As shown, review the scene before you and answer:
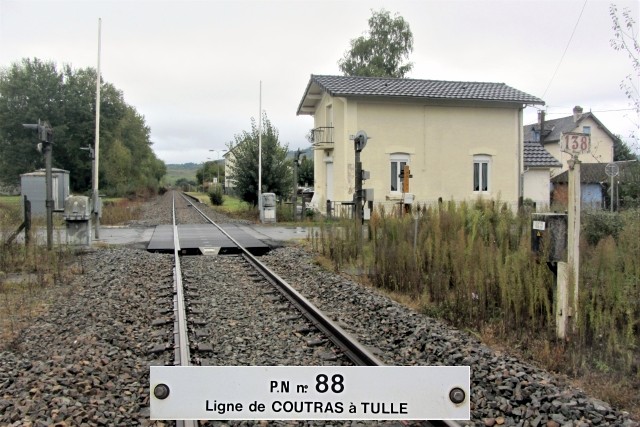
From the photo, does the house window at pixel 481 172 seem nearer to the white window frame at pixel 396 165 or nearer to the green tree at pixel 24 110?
the white window frame at pixel 396 165

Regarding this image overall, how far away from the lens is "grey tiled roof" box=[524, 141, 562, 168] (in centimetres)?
3181

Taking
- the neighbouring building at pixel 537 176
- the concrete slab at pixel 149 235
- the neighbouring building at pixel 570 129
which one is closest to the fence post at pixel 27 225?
the concrete slab at pixel 149 235

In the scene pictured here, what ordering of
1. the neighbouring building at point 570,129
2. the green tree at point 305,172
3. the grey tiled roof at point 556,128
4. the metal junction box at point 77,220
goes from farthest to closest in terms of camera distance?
1. the green tree at point 305,172
2. the grey tiled roof at point 556,128
3. the neighbouring building at point 570,129
4. the metal junction box at point 77,220

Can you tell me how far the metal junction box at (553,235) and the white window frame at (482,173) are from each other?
2278 centimetres

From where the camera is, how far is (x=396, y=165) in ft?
91.9

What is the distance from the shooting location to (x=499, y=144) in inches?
1142

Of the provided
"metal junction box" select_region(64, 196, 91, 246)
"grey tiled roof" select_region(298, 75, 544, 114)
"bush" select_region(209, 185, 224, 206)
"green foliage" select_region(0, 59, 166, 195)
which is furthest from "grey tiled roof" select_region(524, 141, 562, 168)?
"green foliage" select_region(0, 59, 166, 195)

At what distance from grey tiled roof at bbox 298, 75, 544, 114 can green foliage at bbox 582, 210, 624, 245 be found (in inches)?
621

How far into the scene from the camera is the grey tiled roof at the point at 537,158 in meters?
31.8

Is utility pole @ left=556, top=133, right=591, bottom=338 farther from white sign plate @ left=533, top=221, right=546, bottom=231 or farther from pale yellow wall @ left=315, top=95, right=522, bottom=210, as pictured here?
pale yellow wall @ left=315, top=95, right=522, bottom=210

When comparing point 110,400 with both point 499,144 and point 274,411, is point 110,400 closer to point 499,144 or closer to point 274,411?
point 274,411

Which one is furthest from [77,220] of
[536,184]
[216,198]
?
[216,198]

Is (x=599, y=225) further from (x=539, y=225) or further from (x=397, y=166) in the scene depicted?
(x=397, y=166)

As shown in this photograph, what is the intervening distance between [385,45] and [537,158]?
19.3 metres
